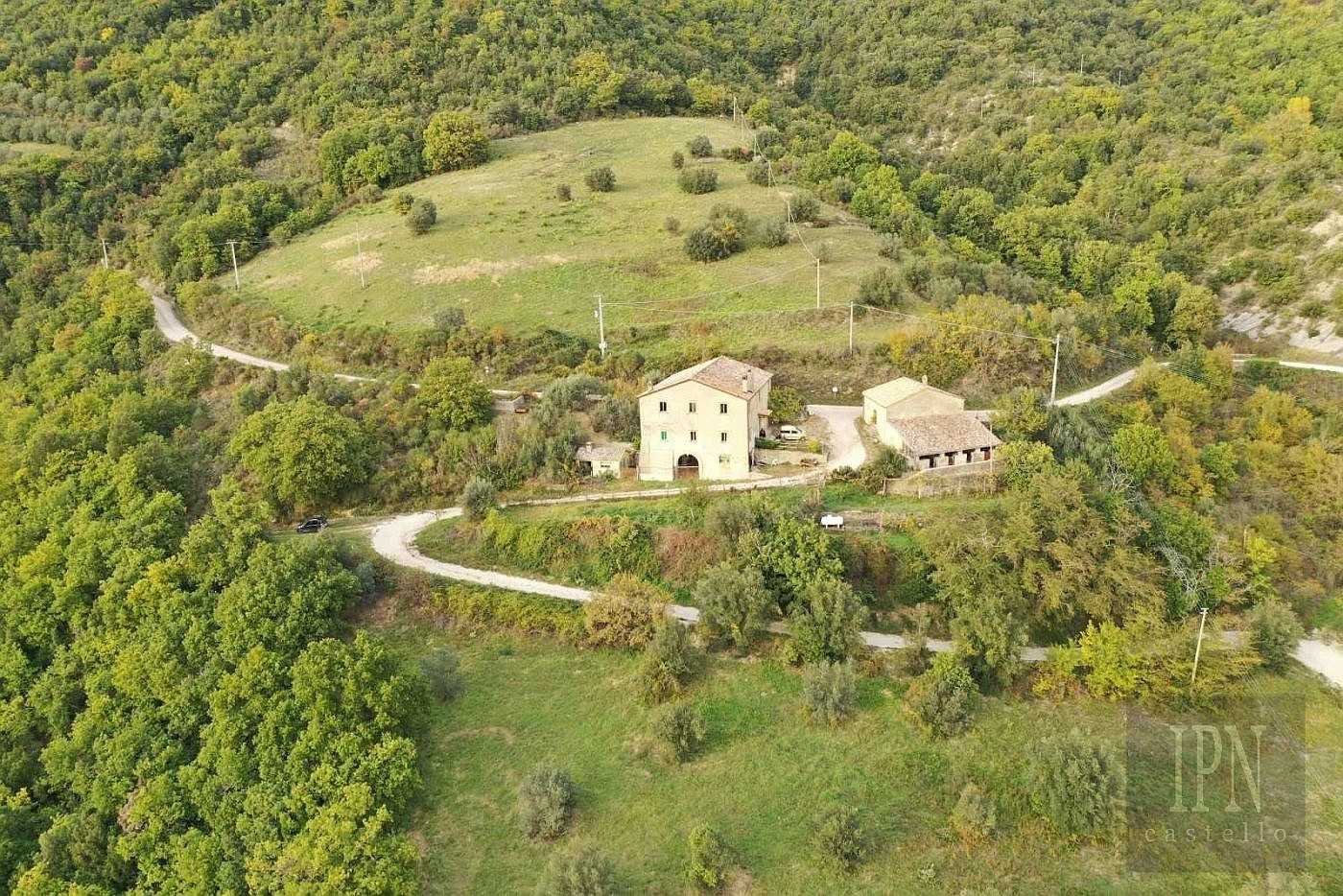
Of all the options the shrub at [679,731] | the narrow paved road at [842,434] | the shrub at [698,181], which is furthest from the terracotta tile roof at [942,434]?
the shrub at [698,181]

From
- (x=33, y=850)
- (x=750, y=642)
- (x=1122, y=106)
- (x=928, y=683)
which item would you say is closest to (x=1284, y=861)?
(x=928, y=683)

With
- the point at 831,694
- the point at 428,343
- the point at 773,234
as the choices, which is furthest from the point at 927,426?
the point at 428,343

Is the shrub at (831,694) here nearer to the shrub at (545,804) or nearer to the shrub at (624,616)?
the shrub at (624,616)

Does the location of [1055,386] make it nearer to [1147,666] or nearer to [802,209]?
[1147,666]

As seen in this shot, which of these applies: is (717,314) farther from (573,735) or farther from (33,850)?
(33,850)

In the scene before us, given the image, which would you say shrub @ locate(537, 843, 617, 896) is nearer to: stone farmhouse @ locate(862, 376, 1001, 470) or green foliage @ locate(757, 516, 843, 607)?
green foliage @ locate(757, 516, 843, 607)
